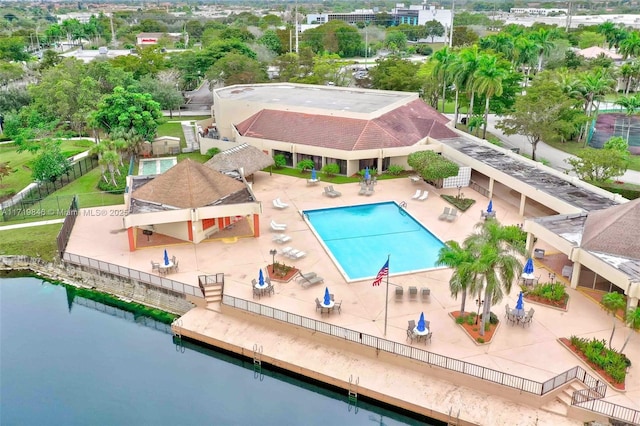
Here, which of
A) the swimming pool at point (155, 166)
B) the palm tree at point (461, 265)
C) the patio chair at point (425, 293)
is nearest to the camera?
the palm tree at point (461, 265)

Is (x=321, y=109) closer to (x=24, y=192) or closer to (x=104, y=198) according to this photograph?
(x=104, y=198)

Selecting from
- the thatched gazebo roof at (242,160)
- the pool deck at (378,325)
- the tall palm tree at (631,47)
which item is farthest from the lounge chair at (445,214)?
the tall palm tree at (631,47)

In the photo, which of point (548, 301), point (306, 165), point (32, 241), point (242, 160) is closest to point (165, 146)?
point (242, 160)

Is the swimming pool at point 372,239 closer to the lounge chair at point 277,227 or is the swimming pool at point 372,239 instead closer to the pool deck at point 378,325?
the pool deck at point 378,325

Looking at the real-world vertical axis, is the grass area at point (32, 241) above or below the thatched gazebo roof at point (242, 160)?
below

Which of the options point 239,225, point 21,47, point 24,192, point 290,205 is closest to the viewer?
point 239,225

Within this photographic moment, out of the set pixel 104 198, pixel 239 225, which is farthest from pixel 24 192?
pixel 239 225
